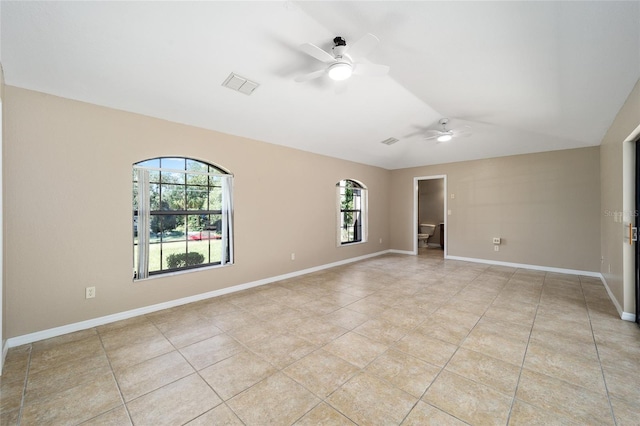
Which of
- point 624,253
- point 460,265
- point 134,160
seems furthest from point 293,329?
point 460,265

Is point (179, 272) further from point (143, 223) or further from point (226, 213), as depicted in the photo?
point (226, 213)

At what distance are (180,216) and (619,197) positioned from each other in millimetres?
5826

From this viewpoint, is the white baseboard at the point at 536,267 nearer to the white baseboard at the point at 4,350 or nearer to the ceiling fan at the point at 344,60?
the ceiling fan at the point at 344,60

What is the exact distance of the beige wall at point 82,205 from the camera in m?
2.51

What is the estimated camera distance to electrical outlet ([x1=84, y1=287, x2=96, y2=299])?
284cm

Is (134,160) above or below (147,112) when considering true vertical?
below

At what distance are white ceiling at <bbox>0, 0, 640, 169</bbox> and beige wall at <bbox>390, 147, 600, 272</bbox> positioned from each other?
1230mm

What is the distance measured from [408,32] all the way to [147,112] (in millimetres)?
3137

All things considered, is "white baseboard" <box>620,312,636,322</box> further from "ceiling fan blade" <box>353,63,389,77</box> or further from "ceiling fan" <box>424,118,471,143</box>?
"ceiling fan blade" <box>353,63,389,77</box>

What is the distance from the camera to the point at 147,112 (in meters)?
3.20

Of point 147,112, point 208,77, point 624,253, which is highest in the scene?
point 208,77

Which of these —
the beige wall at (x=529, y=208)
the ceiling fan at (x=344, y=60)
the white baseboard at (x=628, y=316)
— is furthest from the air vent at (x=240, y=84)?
the beige wall at (x=529, y=208)

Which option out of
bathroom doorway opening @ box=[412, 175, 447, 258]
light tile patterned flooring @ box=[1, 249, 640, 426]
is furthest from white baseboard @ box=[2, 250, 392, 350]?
bathroom doorway opening @ box=[412, 175, 447, 258]

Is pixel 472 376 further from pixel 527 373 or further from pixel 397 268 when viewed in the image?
pixel 397 268
